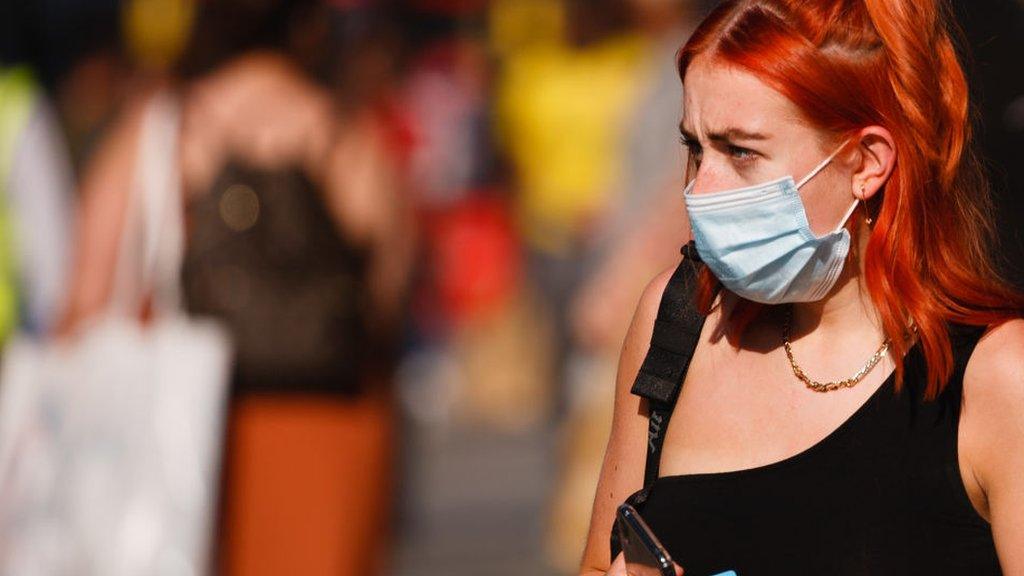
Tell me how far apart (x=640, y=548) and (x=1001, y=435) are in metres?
0.47

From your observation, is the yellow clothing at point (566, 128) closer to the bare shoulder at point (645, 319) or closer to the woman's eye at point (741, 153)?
the bare shoulder at point (645, 319)

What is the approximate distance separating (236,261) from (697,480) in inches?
103

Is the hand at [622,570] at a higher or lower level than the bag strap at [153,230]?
lower

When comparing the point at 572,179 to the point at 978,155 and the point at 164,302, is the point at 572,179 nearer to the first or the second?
the point at 164,302

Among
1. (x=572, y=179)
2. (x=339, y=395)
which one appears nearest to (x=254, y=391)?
(x=339, y=395)

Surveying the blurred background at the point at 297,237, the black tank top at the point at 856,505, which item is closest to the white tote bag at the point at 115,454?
the blurred background at the point at 297,237

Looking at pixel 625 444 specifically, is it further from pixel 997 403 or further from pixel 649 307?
pixel 997 403

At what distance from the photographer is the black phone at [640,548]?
2.37 metres

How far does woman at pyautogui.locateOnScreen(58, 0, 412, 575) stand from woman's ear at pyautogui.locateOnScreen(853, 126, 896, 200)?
2.65 m

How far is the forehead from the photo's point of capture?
8.05 ft

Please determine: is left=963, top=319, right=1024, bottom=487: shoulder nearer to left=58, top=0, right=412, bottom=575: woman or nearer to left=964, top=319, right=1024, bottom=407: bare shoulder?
left=964, top=319, right=1024, bottom=407: bare shoulder

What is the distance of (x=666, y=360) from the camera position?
2.65 meters

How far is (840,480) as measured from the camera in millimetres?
2430

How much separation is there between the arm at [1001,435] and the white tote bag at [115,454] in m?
2.66
